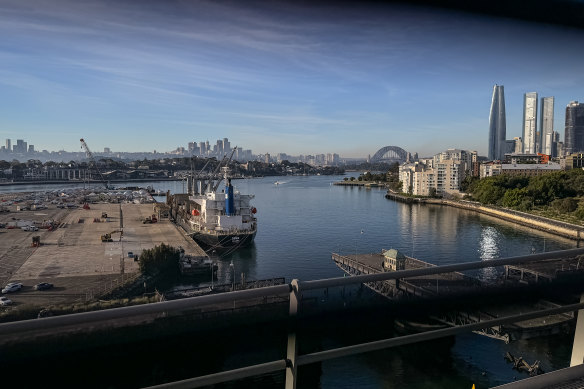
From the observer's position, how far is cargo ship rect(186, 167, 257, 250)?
27.9 ft

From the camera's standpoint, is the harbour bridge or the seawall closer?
the seawall

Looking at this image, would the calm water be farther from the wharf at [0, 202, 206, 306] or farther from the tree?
the wharf at [0, 202, 206, 306]

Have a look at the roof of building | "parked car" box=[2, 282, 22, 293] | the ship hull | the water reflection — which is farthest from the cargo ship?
the roof of building

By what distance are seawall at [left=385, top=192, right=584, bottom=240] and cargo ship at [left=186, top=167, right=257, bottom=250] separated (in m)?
7.16

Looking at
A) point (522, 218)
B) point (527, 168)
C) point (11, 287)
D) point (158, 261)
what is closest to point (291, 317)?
point (11, 287)

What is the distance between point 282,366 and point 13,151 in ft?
125

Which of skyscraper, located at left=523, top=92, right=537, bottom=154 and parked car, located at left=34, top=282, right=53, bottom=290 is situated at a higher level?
skyscraper, located at left=523, top=92, right=537, bottom=154

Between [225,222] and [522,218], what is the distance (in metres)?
8.25

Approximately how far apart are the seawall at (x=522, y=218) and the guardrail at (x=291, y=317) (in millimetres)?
10774

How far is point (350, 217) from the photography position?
1223cm

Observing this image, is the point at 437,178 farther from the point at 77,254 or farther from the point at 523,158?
the point at 77,254

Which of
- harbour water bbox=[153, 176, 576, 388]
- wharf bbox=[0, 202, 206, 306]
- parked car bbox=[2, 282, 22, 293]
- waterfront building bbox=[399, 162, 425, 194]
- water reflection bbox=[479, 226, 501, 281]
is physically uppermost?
waterfront building bbox=[399, 162, 425, 194]

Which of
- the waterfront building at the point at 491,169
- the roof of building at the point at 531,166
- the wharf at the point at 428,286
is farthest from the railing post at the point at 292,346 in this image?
the roof of building at the point at 531,166

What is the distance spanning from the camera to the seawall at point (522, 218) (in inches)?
388
